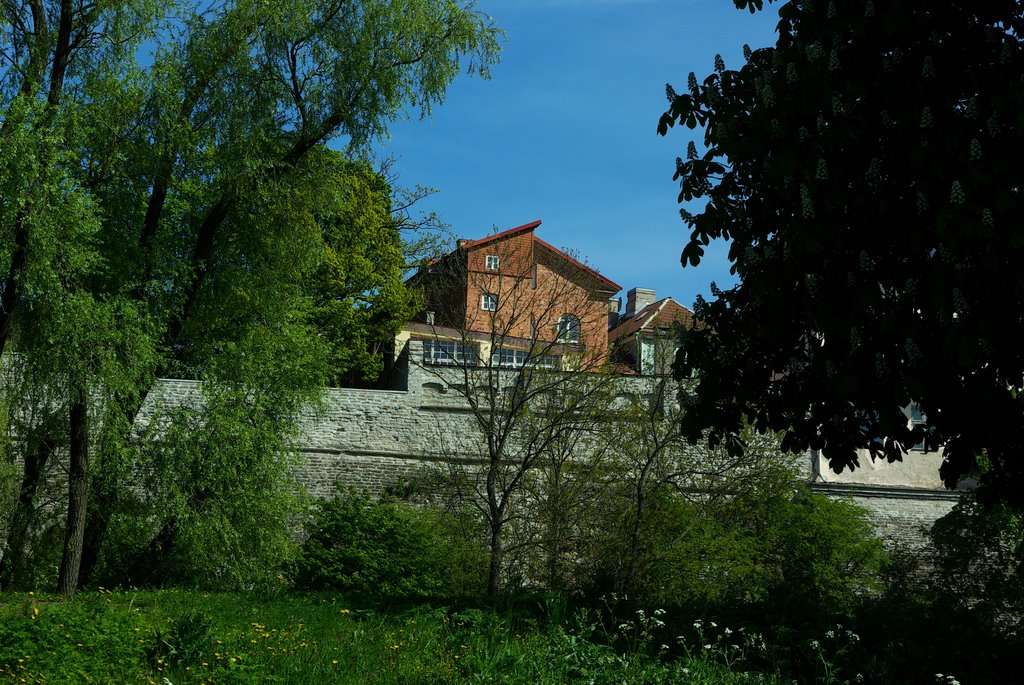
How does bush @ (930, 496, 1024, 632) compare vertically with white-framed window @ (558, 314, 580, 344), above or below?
below

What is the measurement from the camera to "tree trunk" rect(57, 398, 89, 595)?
16406 mm

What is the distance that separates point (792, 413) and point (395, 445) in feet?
60.8

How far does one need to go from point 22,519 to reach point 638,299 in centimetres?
4036

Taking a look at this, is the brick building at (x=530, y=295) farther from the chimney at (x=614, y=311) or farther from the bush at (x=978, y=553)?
the chimney at (x=614, y=311)

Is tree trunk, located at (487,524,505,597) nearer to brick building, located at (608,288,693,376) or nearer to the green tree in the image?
brick building, located at (608,288,693,376)

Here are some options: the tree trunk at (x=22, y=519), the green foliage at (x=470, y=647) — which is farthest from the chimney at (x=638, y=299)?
the green foliage at (x=470, y=647)

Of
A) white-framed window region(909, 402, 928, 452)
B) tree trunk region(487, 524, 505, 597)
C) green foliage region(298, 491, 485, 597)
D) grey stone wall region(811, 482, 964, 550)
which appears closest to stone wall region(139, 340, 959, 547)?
grey stone wall region(811, 482, 964, 550)

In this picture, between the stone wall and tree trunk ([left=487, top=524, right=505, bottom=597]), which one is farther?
the stone wall

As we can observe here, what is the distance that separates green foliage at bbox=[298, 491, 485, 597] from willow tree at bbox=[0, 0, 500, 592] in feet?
7.62

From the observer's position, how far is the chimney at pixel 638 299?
55.0m

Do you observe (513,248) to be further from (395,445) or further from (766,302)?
(766,302)

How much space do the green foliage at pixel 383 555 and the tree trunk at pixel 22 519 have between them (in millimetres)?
4542

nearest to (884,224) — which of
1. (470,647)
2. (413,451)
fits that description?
(470,647)

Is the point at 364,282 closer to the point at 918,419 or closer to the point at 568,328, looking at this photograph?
the point at 568,328
